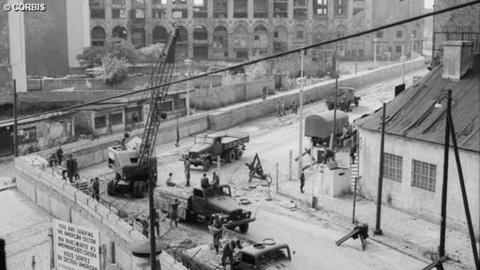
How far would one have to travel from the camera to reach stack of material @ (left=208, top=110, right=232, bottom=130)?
172 ft

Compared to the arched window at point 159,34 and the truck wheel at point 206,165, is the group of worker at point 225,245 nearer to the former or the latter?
the truck wheel at point 206,165

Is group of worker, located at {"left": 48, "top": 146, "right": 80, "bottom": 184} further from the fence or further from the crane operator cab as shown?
the fence

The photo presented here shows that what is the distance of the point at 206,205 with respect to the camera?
2758 centimetres

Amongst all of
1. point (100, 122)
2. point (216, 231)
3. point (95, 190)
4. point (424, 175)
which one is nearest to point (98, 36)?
point (100, 122)

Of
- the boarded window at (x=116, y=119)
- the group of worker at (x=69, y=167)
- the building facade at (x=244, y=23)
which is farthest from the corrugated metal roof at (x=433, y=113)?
the building facade at (x=244, y=23)

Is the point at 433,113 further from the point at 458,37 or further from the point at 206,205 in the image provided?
the point at 458,37

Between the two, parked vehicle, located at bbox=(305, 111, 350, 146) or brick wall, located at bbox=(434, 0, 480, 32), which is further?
brick wall, located at bbox=(434, 0, 480, 32)

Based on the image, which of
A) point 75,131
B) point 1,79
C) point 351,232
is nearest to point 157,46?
point 1,79

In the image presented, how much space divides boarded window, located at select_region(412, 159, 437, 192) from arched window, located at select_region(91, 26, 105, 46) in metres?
84.9

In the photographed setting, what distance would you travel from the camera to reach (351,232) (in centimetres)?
2584

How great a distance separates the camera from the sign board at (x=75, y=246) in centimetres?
1568

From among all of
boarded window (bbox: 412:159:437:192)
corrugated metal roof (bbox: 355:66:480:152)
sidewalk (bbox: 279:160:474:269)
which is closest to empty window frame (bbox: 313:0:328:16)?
corrugated metal roof (bbox: 355:66:480:152)

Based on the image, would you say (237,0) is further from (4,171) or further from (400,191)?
(400,191)

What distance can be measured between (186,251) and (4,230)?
30.9ft
